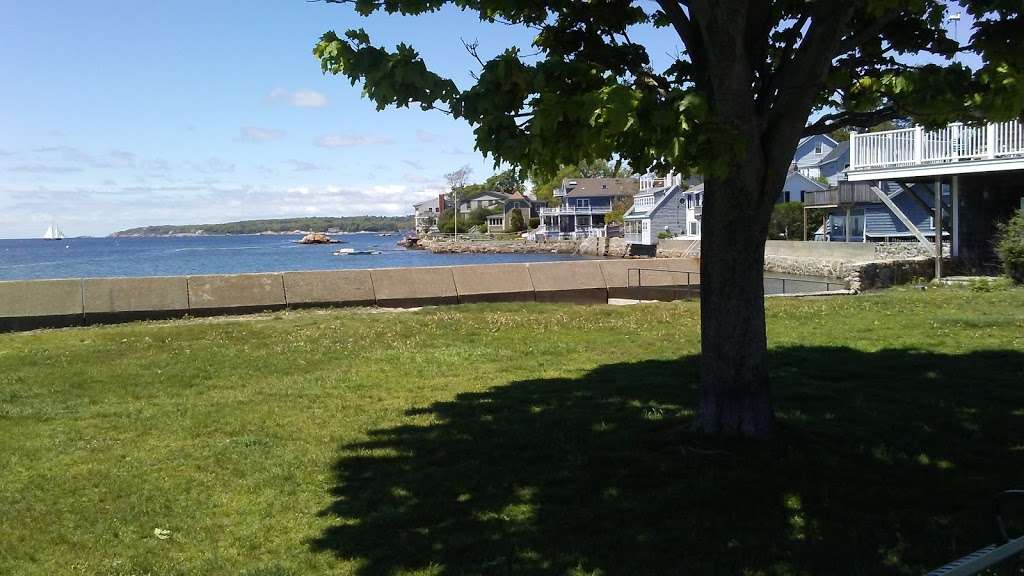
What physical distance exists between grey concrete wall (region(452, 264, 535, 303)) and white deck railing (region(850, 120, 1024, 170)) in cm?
1082

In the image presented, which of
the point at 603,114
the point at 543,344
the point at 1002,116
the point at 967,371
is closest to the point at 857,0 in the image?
the point at 1002,116

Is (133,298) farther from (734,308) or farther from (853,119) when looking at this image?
(853,119)

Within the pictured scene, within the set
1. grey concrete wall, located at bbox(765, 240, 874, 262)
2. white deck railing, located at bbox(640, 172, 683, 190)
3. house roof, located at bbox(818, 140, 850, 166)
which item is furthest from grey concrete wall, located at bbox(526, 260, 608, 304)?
white deck railing, located at bbox(640, 172, 683, 190)

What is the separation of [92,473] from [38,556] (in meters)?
1.61

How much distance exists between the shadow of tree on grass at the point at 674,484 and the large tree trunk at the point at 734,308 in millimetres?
269

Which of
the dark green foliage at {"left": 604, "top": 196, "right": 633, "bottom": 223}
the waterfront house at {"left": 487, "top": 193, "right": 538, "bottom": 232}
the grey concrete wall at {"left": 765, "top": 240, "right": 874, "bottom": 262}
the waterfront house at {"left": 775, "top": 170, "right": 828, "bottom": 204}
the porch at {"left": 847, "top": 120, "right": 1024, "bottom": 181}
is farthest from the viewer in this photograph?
the waterfront house at {"left": 487, "top": 193, "right": 538, "bottom": 232}

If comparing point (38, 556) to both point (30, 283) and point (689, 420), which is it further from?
point (30, 283)

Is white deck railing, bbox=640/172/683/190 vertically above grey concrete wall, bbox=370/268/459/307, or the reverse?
white deck railing, bbox=640/172/683/190

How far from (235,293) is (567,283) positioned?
7.05 m

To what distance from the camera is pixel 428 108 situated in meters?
5.82

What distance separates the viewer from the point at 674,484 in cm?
588

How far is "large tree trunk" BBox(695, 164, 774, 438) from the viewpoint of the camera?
628cm

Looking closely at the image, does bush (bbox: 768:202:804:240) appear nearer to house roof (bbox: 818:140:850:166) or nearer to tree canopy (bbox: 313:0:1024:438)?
house roof (bbox: 818:140:850:166)

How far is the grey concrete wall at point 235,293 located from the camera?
1716 centimetres
